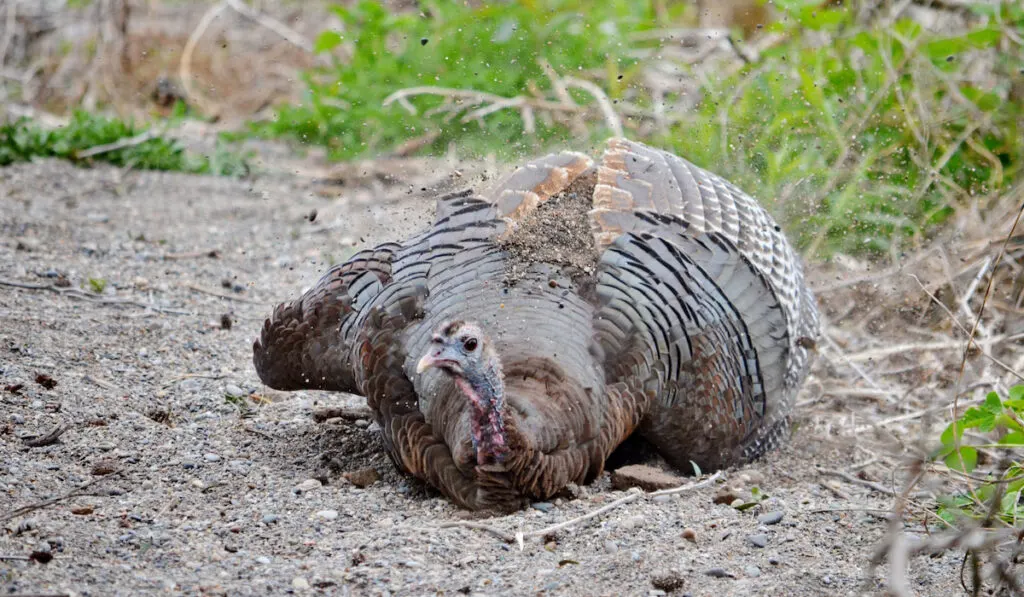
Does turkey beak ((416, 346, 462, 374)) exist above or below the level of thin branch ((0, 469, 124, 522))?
above

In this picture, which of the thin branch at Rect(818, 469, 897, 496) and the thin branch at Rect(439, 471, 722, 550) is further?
the thin branch at Rect(818, 469, 897, 496)

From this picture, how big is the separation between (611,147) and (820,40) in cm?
359

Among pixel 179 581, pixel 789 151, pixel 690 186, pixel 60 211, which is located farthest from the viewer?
pixel 60 211

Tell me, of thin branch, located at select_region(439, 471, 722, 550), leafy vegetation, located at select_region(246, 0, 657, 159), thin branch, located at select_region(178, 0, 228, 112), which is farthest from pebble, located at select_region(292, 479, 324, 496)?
thin branch, located at select_region(178, 0, 228, 112)

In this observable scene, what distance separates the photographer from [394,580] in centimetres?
337

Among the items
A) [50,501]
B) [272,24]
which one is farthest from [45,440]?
[272,24]

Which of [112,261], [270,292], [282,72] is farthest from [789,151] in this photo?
[282,72]

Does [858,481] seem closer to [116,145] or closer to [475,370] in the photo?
[475,370]

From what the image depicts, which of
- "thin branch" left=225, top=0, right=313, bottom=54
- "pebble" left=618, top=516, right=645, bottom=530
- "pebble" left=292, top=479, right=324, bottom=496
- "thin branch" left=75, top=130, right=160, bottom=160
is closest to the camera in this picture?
"pebble" left=618, top=516, right=645, bottom=530

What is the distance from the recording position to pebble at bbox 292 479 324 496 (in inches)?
162

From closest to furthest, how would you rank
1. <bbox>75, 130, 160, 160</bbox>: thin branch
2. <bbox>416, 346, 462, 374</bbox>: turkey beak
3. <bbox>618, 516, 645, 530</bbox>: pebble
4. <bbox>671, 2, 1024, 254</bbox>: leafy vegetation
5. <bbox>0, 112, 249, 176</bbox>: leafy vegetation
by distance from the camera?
<bbox>416, 346, 462, 374</bbox>: turkey beak < <bbox>618, 516, 645, 530</bbox>: pebble < <bbox>671, 2, 1024, 254</bbox>: leafy vegetation < <bbox>0, 112, 249, 176</bbox>: leafy vegetation < <bbox>75, 130, 160, 160</bbox>: thin branch

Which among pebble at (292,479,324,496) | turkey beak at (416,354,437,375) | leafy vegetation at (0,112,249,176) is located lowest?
leafy vegetation at (0,112,249,176)

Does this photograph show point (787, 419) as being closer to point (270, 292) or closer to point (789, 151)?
point (789, 151)

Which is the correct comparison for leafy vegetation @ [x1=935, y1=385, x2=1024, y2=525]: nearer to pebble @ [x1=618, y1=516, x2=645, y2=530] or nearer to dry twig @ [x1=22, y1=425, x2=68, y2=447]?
pebble @ [x1=618, y1=516, x2=645, y2=530]
